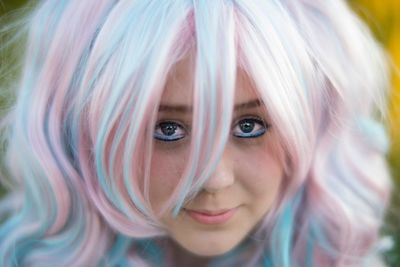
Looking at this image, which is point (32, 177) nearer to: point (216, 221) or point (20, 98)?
point (20, 98)

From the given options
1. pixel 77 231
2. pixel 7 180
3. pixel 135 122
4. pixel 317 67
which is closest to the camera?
pixel 135 122

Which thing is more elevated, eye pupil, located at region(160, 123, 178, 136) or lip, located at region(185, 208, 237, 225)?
eye pupil, located at region(160, 123, 178, 136)

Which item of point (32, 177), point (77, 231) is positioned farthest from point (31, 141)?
point (77, 231)

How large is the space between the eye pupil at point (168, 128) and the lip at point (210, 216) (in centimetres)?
18

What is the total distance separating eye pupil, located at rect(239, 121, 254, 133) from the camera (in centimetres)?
137

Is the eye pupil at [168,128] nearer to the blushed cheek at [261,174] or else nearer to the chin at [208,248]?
the blushed cheek at [261,174]

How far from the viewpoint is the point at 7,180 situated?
169 centimetres

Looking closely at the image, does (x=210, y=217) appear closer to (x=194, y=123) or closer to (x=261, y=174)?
(x=261, y=174)

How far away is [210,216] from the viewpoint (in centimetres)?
144

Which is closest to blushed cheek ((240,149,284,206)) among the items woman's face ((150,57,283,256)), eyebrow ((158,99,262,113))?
woman's face ((150,57,283,256))

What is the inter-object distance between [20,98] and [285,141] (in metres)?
0.54

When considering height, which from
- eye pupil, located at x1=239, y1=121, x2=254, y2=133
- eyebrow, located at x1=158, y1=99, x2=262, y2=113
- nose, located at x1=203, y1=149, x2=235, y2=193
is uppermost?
eyebrow, located at x1=158, y1=99, x2=262, y2=113

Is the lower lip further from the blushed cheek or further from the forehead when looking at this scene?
the forehead

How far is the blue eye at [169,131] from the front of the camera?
4.42 feet
